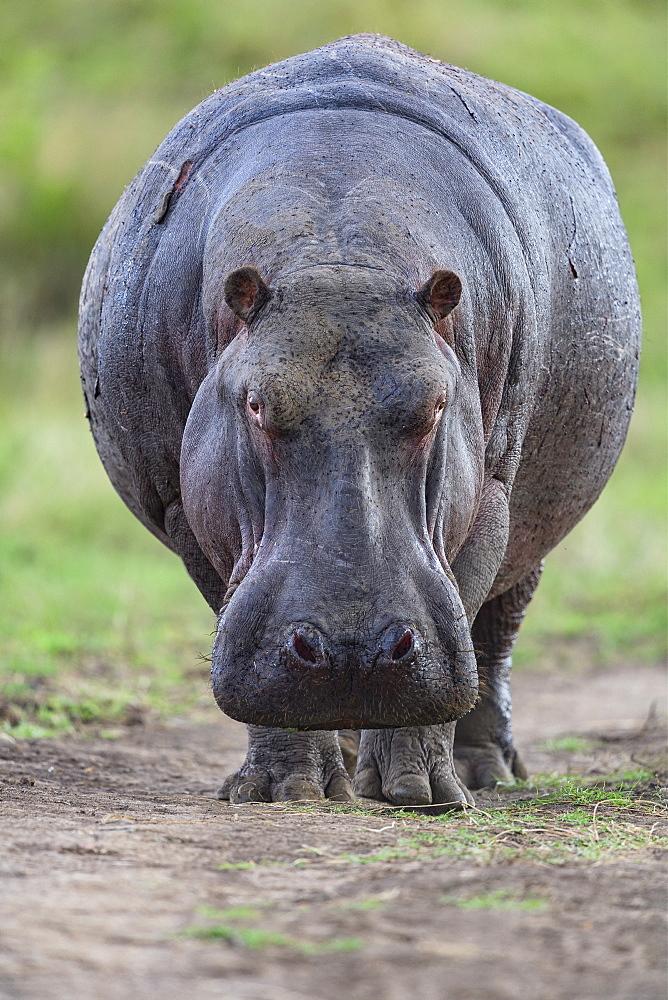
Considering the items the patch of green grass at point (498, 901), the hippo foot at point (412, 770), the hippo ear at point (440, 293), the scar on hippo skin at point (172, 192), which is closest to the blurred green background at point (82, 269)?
the scar on hippo skin at point (172, 192)

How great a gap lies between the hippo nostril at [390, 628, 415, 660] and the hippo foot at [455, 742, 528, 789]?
2.13 metres

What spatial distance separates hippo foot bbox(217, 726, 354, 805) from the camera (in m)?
4.49

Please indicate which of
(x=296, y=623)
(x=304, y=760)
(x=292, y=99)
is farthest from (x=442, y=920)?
(x=292, y=99)

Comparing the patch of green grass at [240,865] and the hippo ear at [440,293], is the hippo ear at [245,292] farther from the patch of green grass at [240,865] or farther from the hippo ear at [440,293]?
the patch of green grass at [240,865]

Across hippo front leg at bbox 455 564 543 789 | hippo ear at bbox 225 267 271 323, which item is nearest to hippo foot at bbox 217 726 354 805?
hippo front leg at bbox 455 564 543 789

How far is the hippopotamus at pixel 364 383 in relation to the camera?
139 inches

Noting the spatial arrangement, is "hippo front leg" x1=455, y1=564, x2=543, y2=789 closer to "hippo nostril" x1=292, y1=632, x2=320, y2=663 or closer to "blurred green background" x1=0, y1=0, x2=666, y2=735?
"blurred green background" x1=0, y1=0, x2=666, y2=735

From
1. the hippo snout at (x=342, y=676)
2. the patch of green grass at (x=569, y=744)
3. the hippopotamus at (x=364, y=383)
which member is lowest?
the hippo snout at (x=342, y=676)

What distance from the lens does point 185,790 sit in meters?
5.03

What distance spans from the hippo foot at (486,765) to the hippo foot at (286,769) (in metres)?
1.05

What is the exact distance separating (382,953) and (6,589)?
6972 mm

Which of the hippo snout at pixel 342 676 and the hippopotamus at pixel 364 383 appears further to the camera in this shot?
the hippopotamus at pixel 364 383

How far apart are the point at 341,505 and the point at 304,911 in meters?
1.10

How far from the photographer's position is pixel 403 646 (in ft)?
11.3
